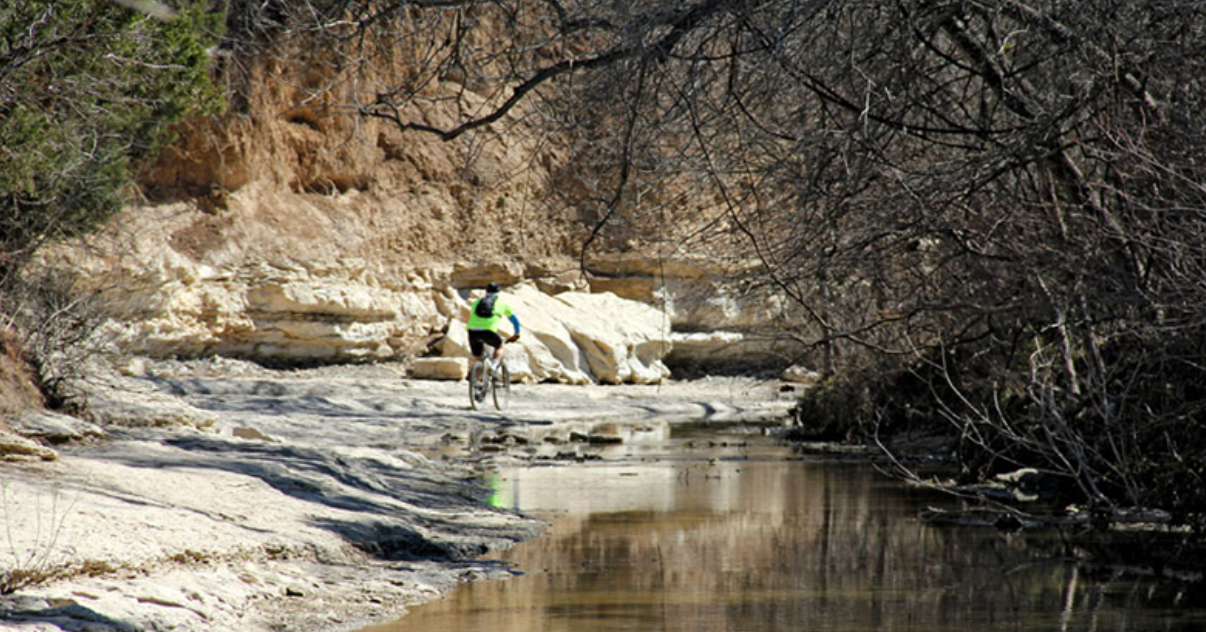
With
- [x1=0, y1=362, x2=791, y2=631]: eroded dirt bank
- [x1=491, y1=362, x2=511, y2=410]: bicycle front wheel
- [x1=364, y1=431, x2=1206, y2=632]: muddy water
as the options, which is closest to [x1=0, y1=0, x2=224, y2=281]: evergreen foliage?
[x1=0, y1=362, x2=791, y2=631]: eroded dirt bank

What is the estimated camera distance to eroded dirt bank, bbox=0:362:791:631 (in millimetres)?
5828

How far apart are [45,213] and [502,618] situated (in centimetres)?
699

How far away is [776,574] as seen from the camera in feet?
25.2

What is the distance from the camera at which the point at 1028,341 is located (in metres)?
9.98

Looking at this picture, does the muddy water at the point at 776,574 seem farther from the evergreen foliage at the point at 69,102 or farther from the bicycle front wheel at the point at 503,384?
the bicycle front wheel at the point at 503,384

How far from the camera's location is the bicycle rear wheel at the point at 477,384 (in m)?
19.9

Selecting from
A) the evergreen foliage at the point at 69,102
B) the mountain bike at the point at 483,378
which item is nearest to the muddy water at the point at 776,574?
the evergreen foliage at the point at 69,102

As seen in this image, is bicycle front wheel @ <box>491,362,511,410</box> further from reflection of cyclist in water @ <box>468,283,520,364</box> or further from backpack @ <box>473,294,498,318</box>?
backpack @ <box>473,294,498,318</box>

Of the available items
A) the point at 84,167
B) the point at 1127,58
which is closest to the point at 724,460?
the point at 84,167

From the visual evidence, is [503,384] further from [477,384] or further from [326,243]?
[326,243]

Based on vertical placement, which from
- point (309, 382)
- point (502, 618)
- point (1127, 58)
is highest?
point (1127, 58)

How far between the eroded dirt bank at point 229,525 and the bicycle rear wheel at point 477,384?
4.33 m

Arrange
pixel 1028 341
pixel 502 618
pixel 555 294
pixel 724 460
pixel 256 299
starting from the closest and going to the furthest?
pixel 502 618
pixel 1028 341
pixel 724 460
pixel 256 299
pixel 555 294

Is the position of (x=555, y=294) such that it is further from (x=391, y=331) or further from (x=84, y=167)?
(x=84, y=167)
